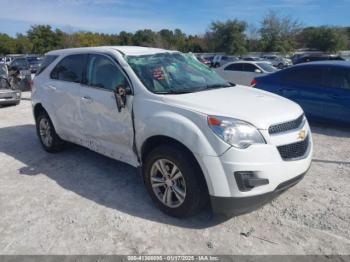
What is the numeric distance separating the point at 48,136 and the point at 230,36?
5381 centimetres

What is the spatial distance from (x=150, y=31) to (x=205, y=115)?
2853 inches

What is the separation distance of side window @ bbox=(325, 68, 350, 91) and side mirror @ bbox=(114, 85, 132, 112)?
518 centimetres

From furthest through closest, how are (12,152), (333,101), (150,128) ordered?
(333,101) → (12,152) → (150,128)

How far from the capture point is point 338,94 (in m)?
7.16

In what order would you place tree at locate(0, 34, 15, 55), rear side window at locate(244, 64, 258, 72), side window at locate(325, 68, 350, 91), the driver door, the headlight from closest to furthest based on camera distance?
the headlight
the driver door
side window at locate(325, 68, 350, 91)
rear side window at locate(244, 64, 258, 72)
tree at locate(0, 34, 15, 55)

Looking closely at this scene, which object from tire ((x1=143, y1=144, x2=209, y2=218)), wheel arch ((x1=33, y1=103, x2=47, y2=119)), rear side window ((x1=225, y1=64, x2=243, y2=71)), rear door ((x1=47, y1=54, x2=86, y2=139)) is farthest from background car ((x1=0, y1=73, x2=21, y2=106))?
tire ((x1=143, y1=144, x2=209, y2=218))

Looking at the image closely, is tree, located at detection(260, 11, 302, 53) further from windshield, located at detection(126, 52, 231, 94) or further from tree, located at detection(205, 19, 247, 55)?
windshield, located at detection(126, 52, 231, 94)

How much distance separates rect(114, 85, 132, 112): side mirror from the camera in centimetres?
402

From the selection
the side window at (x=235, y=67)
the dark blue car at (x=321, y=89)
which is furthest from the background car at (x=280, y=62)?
the dark blue car at (x=321, y=89)

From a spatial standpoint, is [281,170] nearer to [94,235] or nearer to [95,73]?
[94,235]

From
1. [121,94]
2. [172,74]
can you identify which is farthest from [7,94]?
[172,74]

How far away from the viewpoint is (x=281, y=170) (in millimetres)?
3264

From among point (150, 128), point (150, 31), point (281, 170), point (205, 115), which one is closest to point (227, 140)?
point (205, 115)

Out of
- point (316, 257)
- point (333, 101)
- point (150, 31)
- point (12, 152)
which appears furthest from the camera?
point (150, 31)
